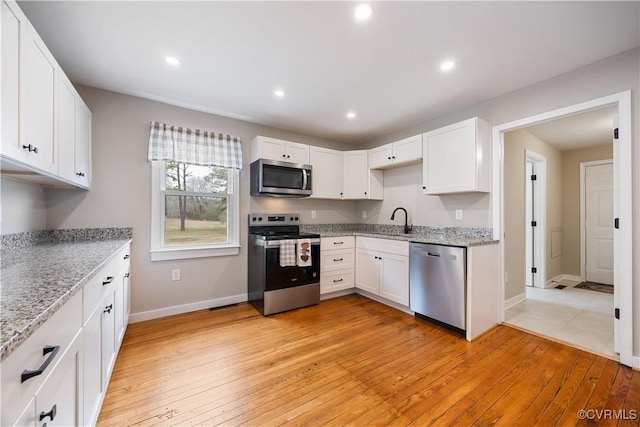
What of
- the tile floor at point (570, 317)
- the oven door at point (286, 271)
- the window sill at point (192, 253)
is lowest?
the tile floor at point (570, 317)

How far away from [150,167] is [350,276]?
286 centimetres

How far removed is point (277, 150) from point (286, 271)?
1.58 metres

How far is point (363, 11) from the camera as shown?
5.17ft

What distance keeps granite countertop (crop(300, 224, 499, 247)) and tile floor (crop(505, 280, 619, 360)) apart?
39.5 inches

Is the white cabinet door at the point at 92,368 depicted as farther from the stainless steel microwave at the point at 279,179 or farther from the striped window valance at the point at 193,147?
the stainless steel microwave at the point at 279,179

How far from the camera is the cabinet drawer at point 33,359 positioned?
581mm

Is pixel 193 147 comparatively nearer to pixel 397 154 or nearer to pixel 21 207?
pixel 21 207

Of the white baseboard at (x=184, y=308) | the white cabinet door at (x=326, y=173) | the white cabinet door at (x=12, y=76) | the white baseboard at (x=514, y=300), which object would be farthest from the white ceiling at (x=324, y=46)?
the white baseboard at (x=514, y=300)

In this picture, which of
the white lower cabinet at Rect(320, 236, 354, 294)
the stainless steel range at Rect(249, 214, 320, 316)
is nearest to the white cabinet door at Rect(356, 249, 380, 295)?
the white lower cabinet at Rect(320, 236, 354, 294)

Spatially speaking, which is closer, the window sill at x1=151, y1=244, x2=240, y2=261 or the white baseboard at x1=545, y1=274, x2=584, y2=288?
the window sill at x1=151, y1=244, x2=240, y2=261

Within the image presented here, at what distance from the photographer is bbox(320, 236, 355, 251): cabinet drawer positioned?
11.2 feet

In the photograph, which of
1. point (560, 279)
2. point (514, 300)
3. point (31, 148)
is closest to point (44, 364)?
point (31, 148)

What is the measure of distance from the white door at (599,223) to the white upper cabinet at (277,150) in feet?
16.2

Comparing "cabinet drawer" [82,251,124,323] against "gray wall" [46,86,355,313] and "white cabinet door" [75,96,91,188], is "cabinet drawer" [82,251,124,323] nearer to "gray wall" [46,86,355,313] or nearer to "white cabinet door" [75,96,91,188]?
"white cabinet door" [75,96,91,188]
